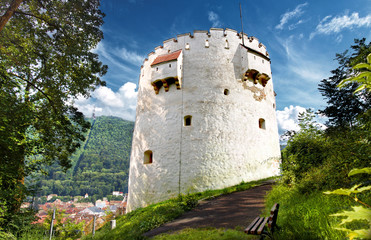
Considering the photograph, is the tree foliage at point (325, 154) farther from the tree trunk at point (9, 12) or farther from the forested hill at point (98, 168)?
the forested hill at point (98, 168)

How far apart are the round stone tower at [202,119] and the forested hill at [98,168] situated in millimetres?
71270

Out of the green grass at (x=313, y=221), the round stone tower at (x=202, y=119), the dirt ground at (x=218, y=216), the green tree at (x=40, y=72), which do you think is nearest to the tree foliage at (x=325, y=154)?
the green grass at (x=313, y=221)

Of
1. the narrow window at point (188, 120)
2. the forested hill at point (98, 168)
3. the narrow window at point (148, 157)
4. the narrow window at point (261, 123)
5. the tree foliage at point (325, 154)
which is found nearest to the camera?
the tree foliage at point (325, 154)

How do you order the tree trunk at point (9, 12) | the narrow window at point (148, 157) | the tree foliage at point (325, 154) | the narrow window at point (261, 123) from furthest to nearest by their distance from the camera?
the narrow window at point (261, 123)
the narrow window at point (148, 157)
the tree trunk at point (9, 12)
the tree foliage at point (325, 154)

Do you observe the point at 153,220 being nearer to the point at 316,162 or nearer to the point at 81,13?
the point at 316,162

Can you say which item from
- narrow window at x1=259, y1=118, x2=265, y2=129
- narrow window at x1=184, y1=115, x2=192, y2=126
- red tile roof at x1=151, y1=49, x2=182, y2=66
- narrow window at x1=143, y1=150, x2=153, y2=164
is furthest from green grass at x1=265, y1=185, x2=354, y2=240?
red tile roof at x1=151, y1=49, x2=182, y2=66

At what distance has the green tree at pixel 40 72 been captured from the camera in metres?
7.31

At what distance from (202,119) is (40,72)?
324 inches

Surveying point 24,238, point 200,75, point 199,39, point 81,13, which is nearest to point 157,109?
point 200,75

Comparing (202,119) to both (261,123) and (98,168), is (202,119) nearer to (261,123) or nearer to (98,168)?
(261,123)

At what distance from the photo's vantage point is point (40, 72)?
339 inches

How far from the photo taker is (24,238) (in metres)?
7.91

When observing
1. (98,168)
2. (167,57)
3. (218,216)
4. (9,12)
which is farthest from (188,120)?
(98,168)

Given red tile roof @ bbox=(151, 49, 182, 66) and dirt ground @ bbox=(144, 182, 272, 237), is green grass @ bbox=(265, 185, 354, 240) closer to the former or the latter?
dirt ground @ bbox=(144, 182, 272, 237)
